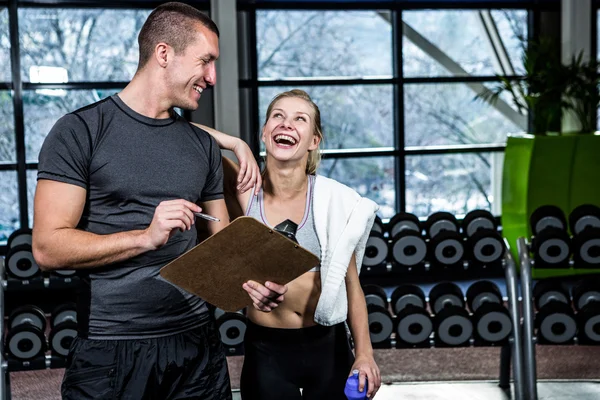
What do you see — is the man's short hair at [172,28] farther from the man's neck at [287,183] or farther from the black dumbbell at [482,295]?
the black dumbbell at [482,295]

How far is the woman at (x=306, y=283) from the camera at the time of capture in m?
2.05

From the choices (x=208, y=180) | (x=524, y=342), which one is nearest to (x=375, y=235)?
(x=524, y=342)

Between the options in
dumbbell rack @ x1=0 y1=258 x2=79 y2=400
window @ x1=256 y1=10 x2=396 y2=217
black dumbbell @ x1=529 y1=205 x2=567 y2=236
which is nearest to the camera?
dumbbell rack @ x1=0 y1=258 x2=79 y2=400

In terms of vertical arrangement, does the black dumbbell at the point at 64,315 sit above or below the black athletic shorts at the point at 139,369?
below

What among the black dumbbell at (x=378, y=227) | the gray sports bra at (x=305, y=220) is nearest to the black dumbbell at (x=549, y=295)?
the black dumbbell at (x=378, y=227)

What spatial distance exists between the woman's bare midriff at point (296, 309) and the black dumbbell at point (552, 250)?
77.8 inches

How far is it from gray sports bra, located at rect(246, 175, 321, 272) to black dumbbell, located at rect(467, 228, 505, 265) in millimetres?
1821

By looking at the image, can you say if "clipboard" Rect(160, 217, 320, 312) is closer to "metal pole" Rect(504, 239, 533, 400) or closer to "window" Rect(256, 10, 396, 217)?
"metal pole" Rect(504, 239, 533, 400)

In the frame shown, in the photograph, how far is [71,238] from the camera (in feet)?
5.24

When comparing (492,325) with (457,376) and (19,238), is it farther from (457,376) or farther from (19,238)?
(19,238)

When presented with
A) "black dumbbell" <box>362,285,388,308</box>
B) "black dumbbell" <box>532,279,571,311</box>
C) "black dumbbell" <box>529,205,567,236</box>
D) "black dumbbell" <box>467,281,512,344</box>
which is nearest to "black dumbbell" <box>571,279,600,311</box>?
"black dumbbell" <box>532,279,571,311</box>

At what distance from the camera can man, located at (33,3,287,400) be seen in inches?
63.9

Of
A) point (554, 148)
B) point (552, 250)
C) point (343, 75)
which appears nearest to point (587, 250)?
point (552, 250)

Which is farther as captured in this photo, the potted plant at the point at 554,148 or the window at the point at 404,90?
the window at the point at 404,90
